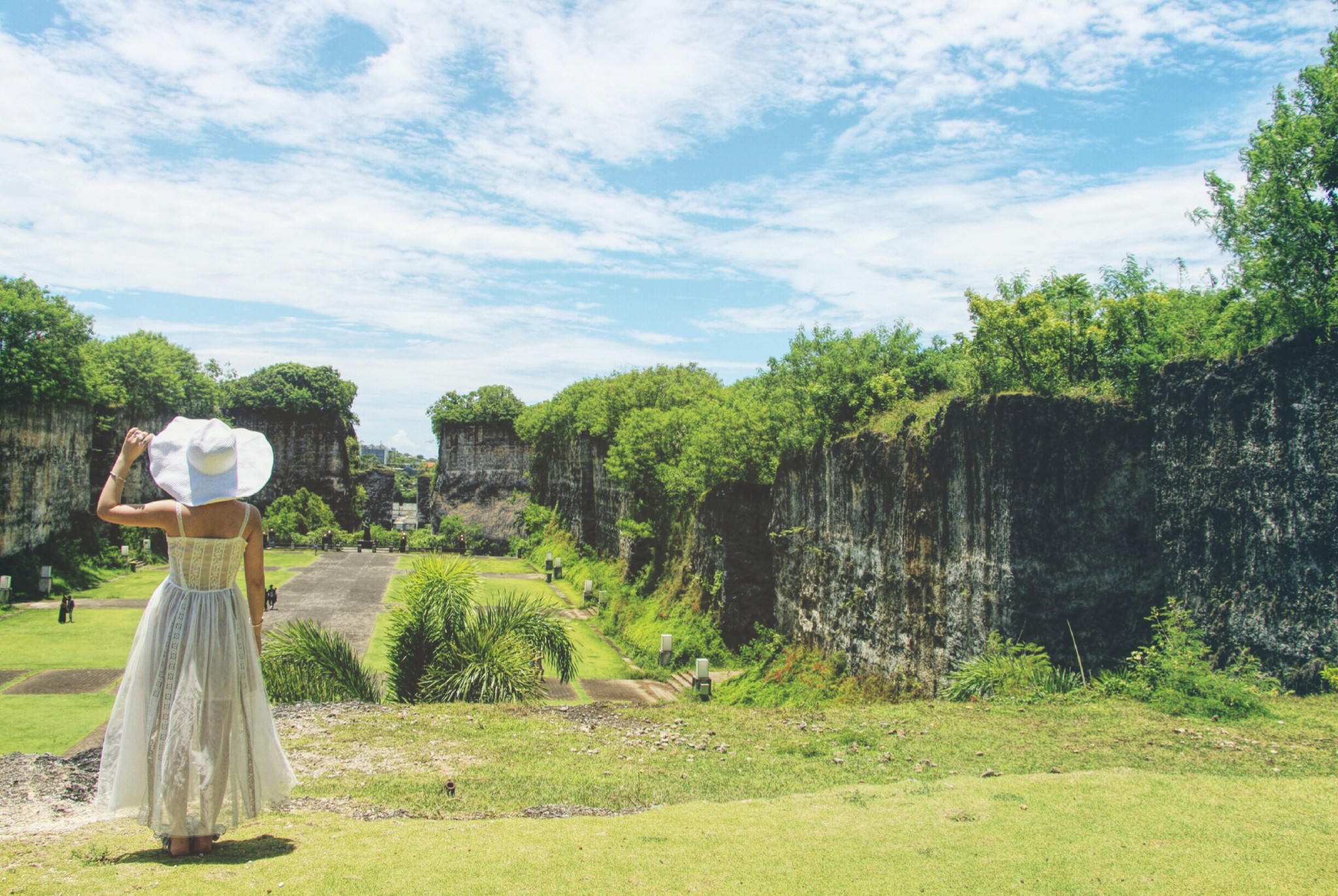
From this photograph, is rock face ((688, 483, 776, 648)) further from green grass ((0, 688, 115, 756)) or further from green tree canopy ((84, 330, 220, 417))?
green tree canopy ((84, 330, 220, 417))

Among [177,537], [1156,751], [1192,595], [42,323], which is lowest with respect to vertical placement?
[1156,751]

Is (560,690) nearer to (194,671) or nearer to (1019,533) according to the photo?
(1019,533)

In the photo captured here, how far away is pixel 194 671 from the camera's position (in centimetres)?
452

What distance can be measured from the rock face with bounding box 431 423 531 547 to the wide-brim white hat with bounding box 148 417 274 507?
41991mm

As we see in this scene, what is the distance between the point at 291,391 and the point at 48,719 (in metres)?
36.2

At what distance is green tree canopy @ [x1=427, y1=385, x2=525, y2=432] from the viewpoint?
47.4 metres

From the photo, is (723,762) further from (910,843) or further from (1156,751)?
(1156,751)

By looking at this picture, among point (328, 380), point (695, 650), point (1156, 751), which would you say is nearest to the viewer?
point (1156, 751)

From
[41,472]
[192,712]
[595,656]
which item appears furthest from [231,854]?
[41,472]

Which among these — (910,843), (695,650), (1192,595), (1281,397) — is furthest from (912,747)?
(695,650)

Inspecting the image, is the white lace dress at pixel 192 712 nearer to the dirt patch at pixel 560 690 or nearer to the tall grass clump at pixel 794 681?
the tall grass clump at pixel 794 681

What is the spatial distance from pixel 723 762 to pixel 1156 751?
129 inches

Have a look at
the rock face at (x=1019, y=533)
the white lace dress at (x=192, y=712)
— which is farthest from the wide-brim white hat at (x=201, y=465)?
the rock face at (x=1019, y=533)

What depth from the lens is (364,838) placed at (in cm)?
488
